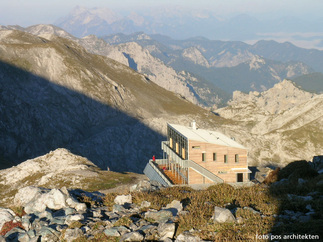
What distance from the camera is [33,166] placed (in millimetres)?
→ 79562

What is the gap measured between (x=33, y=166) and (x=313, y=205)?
232ft

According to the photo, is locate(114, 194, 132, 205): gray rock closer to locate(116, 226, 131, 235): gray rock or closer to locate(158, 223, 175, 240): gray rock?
locate(116, 226, 131, 235): gray rock

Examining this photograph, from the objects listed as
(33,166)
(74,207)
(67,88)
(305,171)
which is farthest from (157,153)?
(74,207)

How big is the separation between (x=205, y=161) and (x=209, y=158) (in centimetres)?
88

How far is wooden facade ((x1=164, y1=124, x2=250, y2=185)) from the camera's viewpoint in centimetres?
5809

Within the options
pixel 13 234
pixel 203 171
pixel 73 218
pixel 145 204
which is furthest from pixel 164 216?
pixel 203 171

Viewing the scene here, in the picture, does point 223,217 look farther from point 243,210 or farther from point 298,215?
point 298,215

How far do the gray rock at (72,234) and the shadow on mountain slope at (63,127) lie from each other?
120 m

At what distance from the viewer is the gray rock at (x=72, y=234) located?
18.4 metres

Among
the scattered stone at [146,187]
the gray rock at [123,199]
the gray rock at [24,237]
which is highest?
the gray rock at [123,199]

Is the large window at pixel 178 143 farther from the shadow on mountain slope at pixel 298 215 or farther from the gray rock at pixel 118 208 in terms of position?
the gray rock at pixel 118 208

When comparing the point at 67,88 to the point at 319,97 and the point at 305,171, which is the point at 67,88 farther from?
the point at 305,171

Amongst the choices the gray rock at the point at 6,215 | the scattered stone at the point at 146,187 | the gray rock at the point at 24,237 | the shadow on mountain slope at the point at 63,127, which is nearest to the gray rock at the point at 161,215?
the gray rock at the point at 24,237

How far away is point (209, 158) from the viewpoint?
5922 cm
